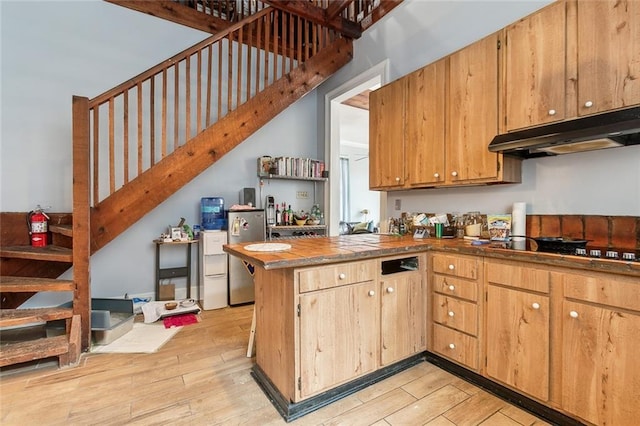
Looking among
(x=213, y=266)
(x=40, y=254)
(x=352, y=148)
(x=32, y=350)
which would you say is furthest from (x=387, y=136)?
(x=352, y=148)

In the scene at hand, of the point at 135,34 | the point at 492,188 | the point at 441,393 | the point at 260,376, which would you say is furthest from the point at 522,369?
the point at 135,34

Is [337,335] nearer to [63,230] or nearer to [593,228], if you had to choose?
[593,228]

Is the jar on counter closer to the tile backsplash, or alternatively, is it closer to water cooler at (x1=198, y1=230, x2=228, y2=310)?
the tile backsplash

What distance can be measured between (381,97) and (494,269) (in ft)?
6.39

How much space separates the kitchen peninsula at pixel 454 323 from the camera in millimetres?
1369

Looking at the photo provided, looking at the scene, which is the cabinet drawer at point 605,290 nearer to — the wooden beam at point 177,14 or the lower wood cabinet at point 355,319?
the lower wood cabinet at point 355,319

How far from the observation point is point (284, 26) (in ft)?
12.0

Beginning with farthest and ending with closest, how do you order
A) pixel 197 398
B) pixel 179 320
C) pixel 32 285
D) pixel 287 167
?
pixel 287 167
pixel 179 320
pixel 32 285
pixel 197 398

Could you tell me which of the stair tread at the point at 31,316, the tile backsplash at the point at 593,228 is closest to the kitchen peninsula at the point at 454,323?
the tile backsplash at the point at 593,228

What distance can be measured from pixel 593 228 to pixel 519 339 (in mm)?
Answer: 869

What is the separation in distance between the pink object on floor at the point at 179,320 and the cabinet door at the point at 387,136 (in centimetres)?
236

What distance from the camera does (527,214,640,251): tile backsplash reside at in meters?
1.67

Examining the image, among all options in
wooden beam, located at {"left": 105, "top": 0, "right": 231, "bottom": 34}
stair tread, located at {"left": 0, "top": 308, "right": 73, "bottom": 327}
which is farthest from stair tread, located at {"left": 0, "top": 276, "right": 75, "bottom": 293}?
wooden beam, located at {"left": 105, "top": 0, "right": 231, "bottom": 34}

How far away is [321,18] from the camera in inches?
146
